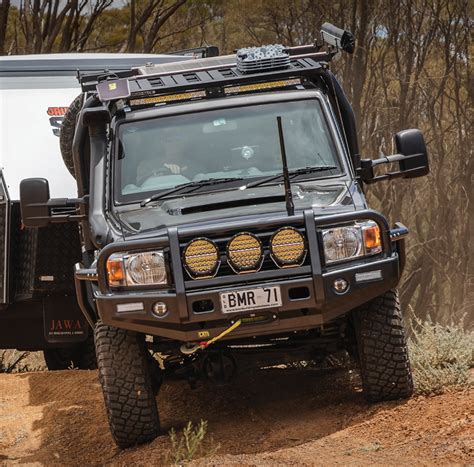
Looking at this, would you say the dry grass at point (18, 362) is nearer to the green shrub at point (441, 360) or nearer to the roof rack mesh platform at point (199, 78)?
the roof rack mesh platform at point (199, 78)

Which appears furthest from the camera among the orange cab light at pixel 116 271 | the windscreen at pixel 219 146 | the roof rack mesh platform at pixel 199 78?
the roof rack mesh platform at pixel 199 78

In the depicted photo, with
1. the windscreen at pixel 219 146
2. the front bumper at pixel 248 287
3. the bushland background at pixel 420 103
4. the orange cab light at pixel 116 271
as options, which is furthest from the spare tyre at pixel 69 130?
the bushland background at pixel 420 103

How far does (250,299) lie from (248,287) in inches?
2.6

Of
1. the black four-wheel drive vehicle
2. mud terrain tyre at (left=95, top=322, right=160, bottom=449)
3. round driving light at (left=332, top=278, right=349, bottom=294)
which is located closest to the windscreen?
the black four-wheel drive vehicle

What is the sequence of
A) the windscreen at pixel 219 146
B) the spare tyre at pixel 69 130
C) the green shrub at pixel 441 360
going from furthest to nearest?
1. the spare tyre at pixel 69 130
2. the windscreen at pixel 219 146
3. the green shrub at pixel 441 360

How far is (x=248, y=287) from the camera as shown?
240 inches

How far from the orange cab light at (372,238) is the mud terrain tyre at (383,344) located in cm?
40

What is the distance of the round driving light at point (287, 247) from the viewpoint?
614cm

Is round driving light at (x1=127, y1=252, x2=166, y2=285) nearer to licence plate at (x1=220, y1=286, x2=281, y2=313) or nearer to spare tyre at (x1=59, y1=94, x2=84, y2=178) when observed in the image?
licence plate at (x1=220, y1=286, x2=281, y2=313)

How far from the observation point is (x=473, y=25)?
20328 mm

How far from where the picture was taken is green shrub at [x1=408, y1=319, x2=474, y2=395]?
6.88 metres

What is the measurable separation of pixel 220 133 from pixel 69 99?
315cm

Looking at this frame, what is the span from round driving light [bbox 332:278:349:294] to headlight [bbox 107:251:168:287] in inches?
37.1

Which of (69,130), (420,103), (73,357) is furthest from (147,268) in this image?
(420,103)
